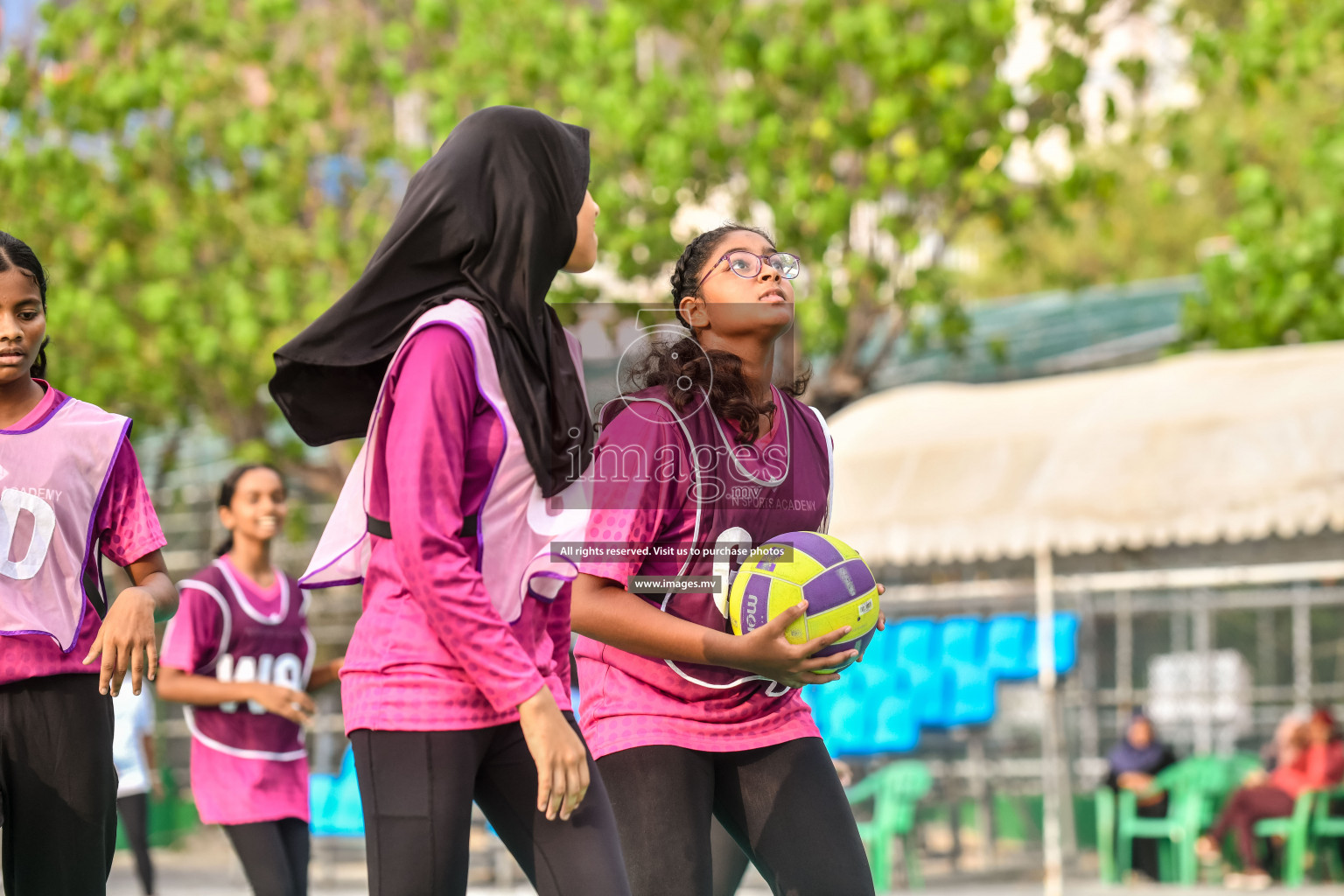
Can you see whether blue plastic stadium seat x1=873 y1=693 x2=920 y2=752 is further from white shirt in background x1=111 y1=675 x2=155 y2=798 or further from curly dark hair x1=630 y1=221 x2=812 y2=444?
curly dark hair x1=630 y1=221 x2=812 y2=444

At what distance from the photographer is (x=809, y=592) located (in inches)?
150

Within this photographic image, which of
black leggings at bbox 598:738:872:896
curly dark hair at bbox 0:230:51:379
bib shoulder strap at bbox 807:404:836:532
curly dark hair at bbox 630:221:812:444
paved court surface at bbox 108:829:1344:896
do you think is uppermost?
curly dark hair at bbox 0:230:51:379

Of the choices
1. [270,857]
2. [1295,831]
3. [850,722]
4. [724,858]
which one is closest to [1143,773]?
[1295,831]

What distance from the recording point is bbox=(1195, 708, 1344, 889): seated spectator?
12195 mm

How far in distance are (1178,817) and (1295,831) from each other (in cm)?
87

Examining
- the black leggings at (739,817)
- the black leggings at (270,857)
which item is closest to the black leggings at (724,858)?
the black leggings at (739,817)

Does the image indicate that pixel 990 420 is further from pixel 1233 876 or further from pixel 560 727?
pixel 560 727

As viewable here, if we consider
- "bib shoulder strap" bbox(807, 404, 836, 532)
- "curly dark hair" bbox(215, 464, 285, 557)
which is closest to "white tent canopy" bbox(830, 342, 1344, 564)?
"curly dark hair" bbox(215, 464, 285, 557)

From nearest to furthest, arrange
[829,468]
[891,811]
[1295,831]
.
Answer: [829,468]
[1295,831]
[891,811]

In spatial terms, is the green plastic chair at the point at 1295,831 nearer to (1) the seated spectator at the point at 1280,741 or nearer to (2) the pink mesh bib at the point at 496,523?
(1) the seated spectator at the point at 1280,741

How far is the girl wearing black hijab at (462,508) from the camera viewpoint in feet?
10.1

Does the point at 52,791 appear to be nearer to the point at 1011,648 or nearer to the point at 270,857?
the point at 270,857

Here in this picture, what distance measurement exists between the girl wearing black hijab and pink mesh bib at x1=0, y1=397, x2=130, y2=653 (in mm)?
815

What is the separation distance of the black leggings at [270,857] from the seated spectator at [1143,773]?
8.00m
